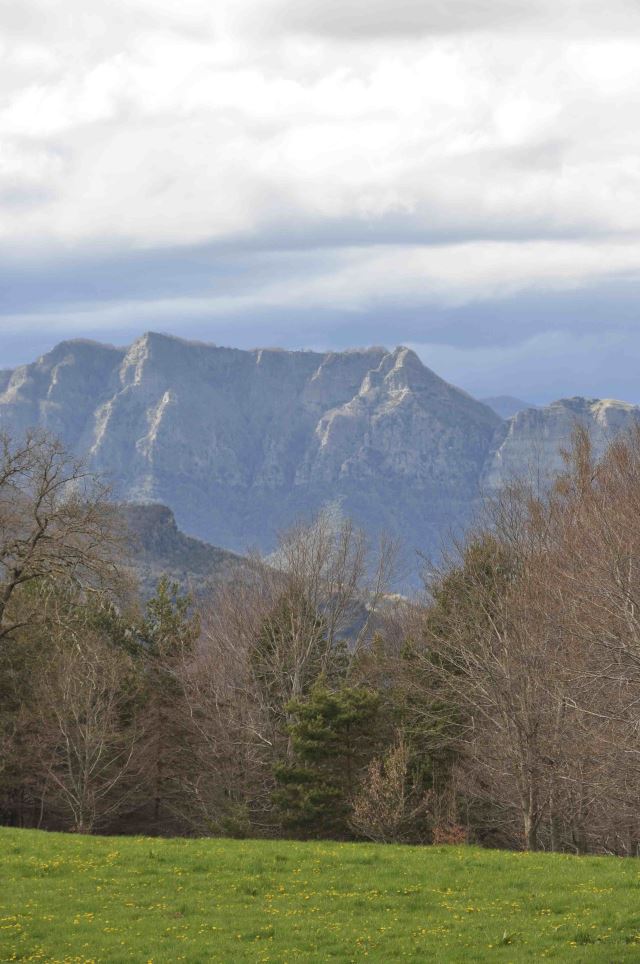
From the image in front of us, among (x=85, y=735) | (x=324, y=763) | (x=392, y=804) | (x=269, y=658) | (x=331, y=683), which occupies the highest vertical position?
(x=269, y=658)

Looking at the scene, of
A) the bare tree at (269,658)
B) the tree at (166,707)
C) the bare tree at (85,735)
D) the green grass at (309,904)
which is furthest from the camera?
the tree at (166,707)

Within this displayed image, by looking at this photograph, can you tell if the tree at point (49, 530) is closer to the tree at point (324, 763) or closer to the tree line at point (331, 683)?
the tree line at point (331, 683)

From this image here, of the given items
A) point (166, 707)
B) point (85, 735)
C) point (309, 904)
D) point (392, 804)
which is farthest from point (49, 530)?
A: point (166, 707)

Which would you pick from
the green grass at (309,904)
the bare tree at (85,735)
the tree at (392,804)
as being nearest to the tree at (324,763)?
the tree at (392,804)

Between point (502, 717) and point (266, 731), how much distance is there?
19.6 metres

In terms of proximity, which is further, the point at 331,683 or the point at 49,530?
Result: the point at 331,683

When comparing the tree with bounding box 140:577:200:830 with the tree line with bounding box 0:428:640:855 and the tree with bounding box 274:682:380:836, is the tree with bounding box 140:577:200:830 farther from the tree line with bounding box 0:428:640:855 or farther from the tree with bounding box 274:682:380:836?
the tree with bounding box 274:682:380:836

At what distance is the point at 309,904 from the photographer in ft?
65.8

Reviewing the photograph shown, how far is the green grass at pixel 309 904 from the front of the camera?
17047 millimetres

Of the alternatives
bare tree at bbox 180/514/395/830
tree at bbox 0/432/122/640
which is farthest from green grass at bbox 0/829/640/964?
bare tree at bbox 180/514/395/830

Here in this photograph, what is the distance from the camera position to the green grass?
671 inches

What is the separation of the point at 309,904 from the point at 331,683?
37.8 meters

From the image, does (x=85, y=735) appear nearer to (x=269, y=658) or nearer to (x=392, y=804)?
(x=269, y=658)

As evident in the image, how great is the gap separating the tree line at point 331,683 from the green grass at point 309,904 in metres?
5.74
